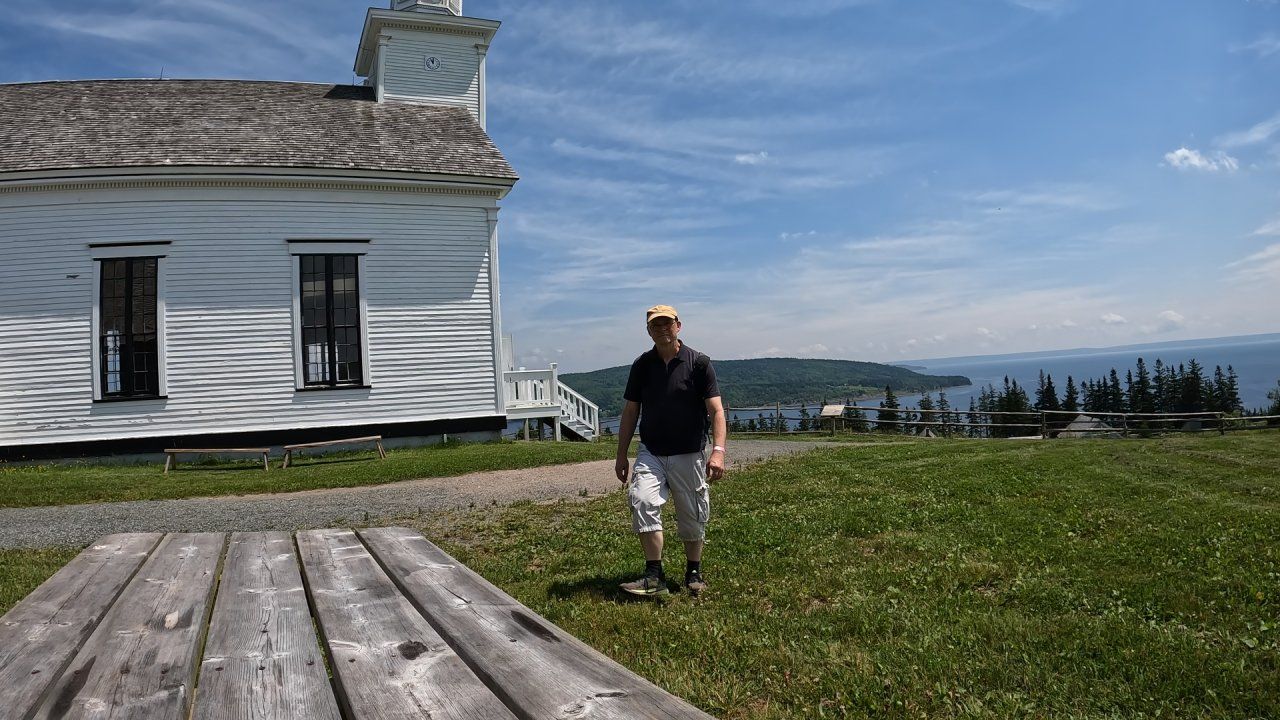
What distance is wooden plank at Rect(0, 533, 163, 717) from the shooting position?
2.00 m

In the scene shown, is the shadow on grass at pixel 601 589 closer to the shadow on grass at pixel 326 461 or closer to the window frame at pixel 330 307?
the shadow on grass at pixel 326 461

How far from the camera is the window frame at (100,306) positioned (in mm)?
17062

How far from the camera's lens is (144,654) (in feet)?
7.38

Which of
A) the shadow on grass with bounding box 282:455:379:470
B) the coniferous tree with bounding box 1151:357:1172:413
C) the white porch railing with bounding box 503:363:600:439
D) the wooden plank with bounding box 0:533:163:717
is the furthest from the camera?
the coniferous tree with bounding box 1151:357:1172:413

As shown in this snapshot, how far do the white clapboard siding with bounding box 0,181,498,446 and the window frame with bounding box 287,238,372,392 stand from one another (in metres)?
0.09

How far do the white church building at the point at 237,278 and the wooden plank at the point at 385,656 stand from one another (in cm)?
1603

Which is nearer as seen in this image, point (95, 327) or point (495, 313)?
point (95, 327)

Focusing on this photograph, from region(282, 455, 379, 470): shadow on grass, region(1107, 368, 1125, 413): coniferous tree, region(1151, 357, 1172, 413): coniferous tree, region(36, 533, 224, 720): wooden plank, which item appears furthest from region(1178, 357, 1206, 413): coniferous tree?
region(36, 533, 224, 720): wooden plank

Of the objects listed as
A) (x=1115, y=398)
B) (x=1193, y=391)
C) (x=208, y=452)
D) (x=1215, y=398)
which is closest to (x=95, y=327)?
(x=208, y=452)

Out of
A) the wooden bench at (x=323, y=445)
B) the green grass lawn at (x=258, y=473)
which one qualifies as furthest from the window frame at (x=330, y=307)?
the green grass lawn at (x=258, y=473)

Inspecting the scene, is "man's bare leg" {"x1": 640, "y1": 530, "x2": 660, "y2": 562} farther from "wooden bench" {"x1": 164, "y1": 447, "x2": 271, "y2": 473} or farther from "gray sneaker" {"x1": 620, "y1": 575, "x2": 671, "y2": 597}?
"wooden bench" {"x1": 164, "y1": 447, "x2": 271, "y2": 473}

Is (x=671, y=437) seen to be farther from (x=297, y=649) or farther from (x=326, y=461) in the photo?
(x=326, y=461)

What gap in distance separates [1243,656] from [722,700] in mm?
2843

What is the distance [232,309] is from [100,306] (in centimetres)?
281
